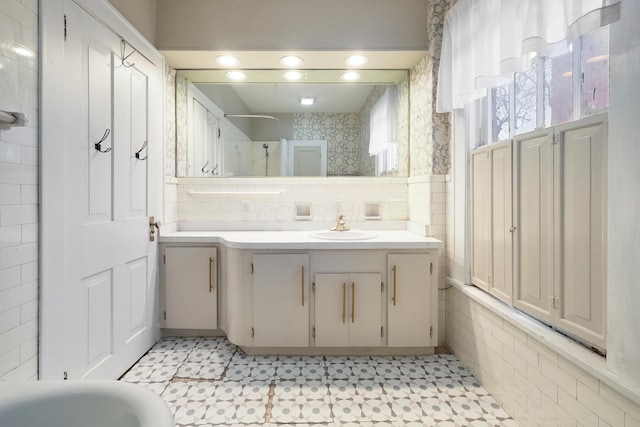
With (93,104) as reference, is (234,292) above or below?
below

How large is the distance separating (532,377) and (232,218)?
2231 millimetres

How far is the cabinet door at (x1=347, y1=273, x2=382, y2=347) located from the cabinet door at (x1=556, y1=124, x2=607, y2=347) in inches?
40.7

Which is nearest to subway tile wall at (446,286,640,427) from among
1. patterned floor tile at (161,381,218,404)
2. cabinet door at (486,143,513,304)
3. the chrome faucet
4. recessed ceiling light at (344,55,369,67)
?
cabinet door at (486,143,513,304)

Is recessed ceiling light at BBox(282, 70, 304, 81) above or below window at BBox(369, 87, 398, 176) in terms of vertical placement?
above

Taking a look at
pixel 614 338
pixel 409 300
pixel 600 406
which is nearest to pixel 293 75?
pixel 409 300

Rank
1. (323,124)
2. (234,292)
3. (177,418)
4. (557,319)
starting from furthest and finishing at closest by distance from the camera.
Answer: (323,124)
(234,292)
(177,418)
(557,319)

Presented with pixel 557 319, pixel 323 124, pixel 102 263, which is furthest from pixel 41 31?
pixel 557 319

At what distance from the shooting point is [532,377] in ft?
4.80

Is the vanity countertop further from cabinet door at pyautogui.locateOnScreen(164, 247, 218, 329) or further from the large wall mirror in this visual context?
the large wall mirror

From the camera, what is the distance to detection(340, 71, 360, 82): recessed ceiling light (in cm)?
267

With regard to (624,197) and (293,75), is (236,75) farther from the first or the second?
(624,197)

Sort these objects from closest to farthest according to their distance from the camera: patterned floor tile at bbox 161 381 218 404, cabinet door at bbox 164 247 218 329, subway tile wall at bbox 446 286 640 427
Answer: subway tile wall at bbox 446 286 640 427 < patterned floor tile at bbox 161 381 218 404 < cabinet door at bbox 164 247 218 329

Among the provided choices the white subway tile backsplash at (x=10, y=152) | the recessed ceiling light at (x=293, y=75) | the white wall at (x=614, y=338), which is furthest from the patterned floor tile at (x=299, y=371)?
the recessed ceiling light at (x=293, y=75)

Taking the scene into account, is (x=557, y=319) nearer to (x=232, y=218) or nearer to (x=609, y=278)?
(x=609, y=278)
